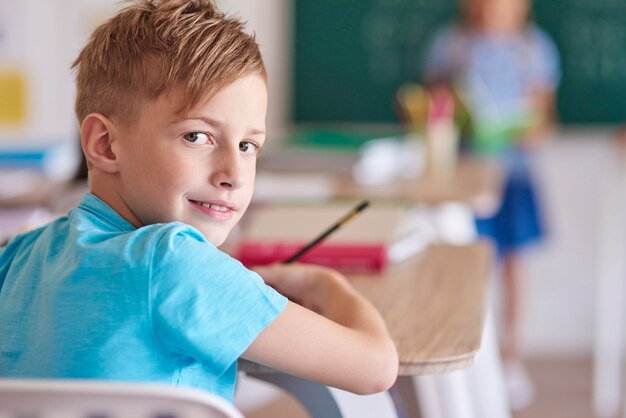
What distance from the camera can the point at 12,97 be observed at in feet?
13.7

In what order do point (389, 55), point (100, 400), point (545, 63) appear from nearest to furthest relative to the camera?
point (100, 400), point (545, 63), point (389, 55)

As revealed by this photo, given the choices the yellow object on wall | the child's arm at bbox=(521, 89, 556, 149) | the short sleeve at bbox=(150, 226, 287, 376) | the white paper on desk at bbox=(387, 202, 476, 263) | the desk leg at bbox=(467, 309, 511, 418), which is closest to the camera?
the short sleeve at bbox=(150, 226, 287, 376)

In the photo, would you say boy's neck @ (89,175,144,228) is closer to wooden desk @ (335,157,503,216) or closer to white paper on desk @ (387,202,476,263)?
white paper on desk @ (387,202,476,263)

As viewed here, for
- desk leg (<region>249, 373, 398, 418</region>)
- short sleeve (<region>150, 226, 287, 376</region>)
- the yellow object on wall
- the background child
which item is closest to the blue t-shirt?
short sleeve (<region>150, 226, 287, 376</region>)

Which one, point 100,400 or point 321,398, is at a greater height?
point 100,400

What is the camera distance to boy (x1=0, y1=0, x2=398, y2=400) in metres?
0.98

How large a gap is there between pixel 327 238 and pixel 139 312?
0.86 metres

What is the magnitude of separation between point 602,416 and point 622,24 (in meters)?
1.64

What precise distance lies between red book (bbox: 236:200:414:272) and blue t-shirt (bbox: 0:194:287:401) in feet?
2.19

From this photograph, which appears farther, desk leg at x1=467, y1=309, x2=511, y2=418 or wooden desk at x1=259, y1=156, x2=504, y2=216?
wooden desk at x1=259, y1=156, x2=504, y2=216

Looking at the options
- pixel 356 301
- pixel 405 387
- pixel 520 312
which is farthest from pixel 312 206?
pixel 520 312

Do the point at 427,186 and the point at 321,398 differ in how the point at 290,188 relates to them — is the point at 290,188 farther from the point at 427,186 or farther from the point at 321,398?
the point at 321,398

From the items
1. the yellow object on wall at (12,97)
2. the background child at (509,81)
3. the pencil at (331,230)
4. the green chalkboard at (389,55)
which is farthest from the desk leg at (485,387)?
the yellow object on wall at (12,97)

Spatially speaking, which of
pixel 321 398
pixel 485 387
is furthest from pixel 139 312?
pixel 485 387
